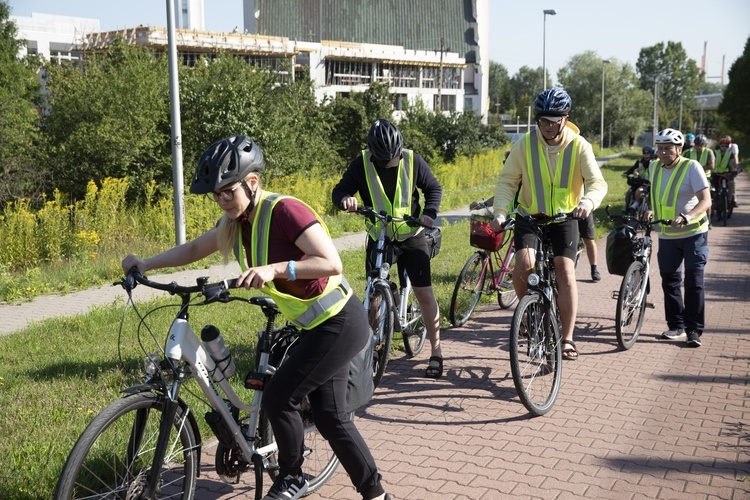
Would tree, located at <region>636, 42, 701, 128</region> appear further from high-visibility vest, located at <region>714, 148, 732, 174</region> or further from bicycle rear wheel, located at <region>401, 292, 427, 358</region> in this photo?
bicycle rear wheel, located at <region>401, 292, 427, 358</region>

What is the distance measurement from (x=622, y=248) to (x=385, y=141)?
3.07 meters

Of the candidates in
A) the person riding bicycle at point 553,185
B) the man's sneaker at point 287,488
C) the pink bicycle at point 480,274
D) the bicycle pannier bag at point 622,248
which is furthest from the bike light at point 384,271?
the bicycle pannier bag at point 622,248

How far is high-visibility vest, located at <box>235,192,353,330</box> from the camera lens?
3.50 m

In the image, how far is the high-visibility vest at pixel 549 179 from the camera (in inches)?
249

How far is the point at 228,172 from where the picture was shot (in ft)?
11.1

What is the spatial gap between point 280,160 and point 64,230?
341 inches

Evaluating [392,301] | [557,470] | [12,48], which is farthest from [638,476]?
[12,48]

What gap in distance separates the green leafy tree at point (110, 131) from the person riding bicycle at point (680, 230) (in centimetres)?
1648

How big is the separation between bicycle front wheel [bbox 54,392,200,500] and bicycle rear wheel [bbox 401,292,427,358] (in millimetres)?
3129

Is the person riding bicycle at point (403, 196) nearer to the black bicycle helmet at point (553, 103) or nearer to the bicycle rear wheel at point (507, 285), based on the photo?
the black bicycle helmet at point (553, 103)

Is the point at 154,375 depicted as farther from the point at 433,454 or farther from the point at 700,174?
the point at 700,174

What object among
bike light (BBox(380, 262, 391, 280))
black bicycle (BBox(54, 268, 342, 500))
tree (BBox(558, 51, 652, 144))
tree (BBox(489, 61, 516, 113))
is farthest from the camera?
tree (BBox(489, 61, 516, 113))

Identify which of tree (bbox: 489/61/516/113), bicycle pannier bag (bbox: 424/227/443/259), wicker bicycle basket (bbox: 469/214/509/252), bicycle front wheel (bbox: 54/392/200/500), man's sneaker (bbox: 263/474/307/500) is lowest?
man's sneaker (bbox: 263/474/307/500)

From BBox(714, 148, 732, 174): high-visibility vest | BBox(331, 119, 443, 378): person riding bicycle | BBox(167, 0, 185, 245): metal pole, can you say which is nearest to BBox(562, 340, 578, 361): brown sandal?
BBox(331, 119, 443, 378): person riding bicycle
